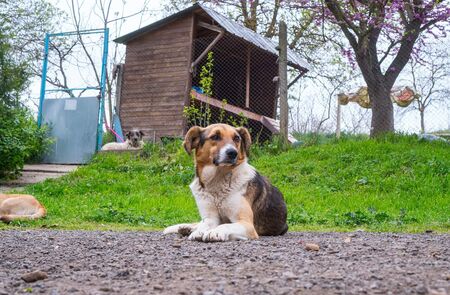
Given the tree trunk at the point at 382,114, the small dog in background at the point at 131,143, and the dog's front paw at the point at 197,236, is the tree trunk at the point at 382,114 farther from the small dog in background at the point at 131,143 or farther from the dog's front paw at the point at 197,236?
the dog's front paw at the point at 197,236

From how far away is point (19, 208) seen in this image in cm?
829

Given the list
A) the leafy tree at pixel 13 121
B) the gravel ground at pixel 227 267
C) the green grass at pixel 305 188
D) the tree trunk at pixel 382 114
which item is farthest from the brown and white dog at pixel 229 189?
the tree trunk at pixel 382 114

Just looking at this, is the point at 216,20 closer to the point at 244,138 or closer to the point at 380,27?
the point at 380,27

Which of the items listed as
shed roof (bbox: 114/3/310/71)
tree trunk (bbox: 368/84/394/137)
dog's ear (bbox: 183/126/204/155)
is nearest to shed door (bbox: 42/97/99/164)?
shed roof (bbox: 114/3/310/71)

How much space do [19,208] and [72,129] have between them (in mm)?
8039

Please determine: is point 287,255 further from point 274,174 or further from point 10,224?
point 274,174

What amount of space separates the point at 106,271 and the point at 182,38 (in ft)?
45.3

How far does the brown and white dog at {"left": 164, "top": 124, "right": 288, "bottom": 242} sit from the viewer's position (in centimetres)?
527

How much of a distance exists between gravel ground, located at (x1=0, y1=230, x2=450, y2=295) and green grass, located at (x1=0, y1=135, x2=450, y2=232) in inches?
108

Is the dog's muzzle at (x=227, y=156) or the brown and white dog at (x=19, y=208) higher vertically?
Answer: the dog's muzzle at (x=227, y=156)

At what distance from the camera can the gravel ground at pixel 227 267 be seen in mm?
2727

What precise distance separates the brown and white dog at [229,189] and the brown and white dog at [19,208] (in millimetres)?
3412

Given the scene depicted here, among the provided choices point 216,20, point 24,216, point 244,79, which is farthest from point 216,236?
point 244,79

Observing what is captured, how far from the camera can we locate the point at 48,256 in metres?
4.24
